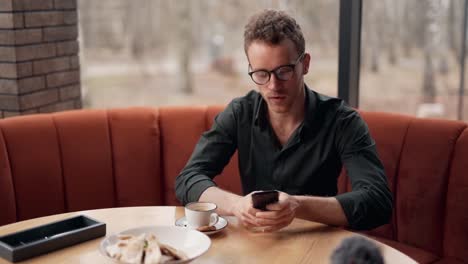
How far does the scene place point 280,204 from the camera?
1593 millimetres

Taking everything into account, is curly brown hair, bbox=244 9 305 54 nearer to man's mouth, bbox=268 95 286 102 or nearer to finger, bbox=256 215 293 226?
man's mouth, bbox=268 95 286 102

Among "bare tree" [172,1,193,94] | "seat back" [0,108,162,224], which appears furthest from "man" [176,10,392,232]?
"bare tree" [172,1,193,94]

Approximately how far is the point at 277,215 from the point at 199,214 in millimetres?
217

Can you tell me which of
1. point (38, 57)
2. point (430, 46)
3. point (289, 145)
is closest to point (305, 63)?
point (289, 145)

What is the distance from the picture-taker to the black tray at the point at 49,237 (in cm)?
142

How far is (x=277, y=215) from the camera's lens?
5.17 feet

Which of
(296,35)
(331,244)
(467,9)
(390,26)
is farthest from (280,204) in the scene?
(390,26)

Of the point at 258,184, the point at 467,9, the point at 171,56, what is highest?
the point at 467,9

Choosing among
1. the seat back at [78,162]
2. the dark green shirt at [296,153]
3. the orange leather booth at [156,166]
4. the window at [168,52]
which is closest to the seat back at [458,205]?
the orange leather booth at [156,166]

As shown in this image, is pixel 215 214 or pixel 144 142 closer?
pixel 215 214

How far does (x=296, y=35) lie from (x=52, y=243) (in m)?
1.08

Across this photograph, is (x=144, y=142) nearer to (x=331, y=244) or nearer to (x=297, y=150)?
(x=297, y=150)

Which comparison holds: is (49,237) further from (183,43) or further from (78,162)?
(183,43)

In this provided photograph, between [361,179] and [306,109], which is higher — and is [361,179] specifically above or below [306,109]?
below
